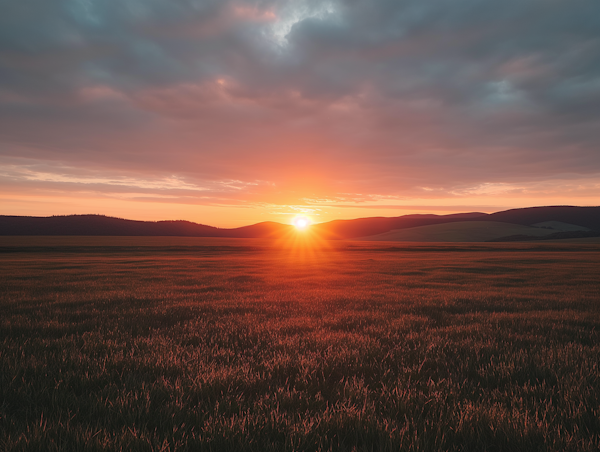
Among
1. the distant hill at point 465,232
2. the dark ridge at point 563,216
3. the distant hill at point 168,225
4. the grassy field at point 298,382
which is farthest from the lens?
the dark ridge at point 563,216

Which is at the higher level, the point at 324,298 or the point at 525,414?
the point at 525,414

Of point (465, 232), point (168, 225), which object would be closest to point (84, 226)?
point (168, 225)

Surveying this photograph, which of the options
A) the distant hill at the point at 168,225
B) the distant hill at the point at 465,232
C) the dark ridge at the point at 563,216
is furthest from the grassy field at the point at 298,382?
the dark ridge at the point at 563,216

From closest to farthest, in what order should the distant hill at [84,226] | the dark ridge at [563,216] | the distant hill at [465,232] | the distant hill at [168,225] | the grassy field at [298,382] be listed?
the grassy field at [298,382], the distant hill at [465,232], the distant hill at [84,226], the distant hill at [168,225], the dark ridge at [563,216]

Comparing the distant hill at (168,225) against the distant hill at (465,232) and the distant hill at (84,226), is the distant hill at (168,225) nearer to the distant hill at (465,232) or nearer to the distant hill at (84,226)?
the distant hill at (84,226)

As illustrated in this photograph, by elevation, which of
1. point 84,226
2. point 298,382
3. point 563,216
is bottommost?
point 298,382

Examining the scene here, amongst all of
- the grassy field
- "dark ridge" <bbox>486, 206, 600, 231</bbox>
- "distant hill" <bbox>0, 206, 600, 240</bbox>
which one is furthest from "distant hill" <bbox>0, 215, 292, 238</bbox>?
"dark ridge" <bbox>486, 206, 600, 231</bbox>

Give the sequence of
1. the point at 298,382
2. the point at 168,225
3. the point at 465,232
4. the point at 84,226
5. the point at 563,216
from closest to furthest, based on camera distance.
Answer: the point at 298,382 → the point at 465,232 → the point at 84,226 → the point at 168,225 → the point at 563,216

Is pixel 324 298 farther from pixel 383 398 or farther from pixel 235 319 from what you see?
pixel 383 398

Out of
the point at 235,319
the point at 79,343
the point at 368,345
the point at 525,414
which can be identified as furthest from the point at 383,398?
the point at 79,343

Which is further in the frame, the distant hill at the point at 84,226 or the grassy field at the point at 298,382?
the distant hill at the point at 84,226

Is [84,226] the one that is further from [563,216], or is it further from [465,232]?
[563,216]

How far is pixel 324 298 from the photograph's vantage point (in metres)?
11.2

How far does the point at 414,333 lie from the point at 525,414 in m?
3.32
